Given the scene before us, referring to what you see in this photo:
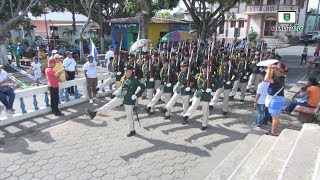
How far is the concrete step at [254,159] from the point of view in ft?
16.1

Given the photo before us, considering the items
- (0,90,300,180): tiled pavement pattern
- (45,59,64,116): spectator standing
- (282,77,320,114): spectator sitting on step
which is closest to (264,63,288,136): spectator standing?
(0,90,300,180): tiled pavement pattern

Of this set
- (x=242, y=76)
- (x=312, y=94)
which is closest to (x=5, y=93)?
(x=242, y=76)

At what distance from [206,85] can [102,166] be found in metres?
3.33

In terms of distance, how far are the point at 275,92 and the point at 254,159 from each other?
1.90 meters

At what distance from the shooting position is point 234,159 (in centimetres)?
572

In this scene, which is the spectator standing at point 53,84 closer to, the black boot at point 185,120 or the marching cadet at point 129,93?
the marching cadet at point 129,93

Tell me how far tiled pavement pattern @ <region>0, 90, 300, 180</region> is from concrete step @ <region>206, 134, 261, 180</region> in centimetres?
30

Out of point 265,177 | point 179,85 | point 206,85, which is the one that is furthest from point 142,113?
point 265,177

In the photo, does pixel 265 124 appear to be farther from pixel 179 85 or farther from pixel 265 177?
pixel 265 177

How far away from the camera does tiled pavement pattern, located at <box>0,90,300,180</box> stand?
561 cm

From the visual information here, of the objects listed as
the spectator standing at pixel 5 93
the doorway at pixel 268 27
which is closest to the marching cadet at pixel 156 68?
the spectator standing at pixel 5 93

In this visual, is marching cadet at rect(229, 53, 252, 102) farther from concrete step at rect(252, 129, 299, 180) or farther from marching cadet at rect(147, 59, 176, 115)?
concrete step at rect(252, 129, 299, 180)

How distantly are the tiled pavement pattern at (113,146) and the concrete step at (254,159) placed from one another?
0.69 meters

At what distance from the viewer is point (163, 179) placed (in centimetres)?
→ 533
